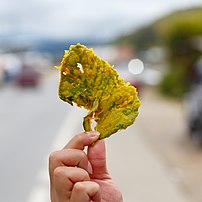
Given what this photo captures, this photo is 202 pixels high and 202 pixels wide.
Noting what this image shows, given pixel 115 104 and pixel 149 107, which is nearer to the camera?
pixel 115 104

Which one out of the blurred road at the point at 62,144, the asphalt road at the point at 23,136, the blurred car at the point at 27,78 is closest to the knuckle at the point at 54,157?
the blurred road at the point at 62,144

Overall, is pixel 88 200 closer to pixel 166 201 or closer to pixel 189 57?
pixel 166 201

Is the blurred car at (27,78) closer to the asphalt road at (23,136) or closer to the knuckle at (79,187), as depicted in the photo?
the asphalt road at (23,136)

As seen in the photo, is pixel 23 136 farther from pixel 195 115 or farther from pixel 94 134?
pixel 94 134

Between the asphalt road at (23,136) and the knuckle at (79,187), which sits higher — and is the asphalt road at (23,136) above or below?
below

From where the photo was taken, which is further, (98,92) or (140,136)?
(140,136)

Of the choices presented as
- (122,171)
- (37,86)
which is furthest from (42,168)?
(37,86)

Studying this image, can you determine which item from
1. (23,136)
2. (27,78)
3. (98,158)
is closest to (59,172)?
(98,158)
